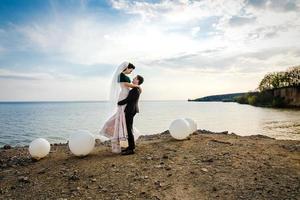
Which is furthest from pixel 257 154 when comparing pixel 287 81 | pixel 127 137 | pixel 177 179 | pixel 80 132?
pixel 287 81

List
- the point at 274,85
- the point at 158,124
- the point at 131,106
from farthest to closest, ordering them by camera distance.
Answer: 1. the point at 274,85
2. the point at 158,124
3. the point at 131,106

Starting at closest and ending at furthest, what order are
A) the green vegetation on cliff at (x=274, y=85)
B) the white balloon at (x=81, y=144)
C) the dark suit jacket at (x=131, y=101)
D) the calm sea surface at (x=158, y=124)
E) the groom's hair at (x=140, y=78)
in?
1. the white balloon at (x=81, y=144)
2. the dark suit jacket at (x=131, y=101)
3. the groom's hair at (x=140, y=78)
4. the calm sea surface at (x=158, y=124)
5. the green vegetation on cliff at (x=274, y=85)

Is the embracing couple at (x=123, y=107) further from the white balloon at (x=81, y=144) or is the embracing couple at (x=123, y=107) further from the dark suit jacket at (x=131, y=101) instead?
the white balloon at (x=81, y=144)

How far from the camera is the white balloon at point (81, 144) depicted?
9.39 meters

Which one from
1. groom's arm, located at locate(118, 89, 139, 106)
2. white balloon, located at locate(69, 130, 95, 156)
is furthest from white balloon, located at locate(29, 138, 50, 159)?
groom's arm, located at locate(118, 89, 139, 106)

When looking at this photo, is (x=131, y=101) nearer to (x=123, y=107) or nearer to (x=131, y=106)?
(x=131, y=106)

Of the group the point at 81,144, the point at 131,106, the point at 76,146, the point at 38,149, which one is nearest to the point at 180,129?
the point at 131,106

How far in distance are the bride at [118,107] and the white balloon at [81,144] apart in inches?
22.1

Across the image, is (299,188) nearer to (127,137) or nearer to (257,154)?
(257,154)

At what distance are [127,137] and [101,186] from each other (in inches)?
102

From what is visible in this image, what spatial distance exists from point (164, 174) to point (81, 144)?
2.97 meters

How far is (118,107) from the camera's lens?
974cm

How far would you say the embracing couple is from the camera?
31.1ft

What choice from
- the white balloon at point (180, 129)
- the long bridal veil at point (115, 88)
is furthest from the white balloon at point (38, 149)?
the white balloon at point (180, 129)
